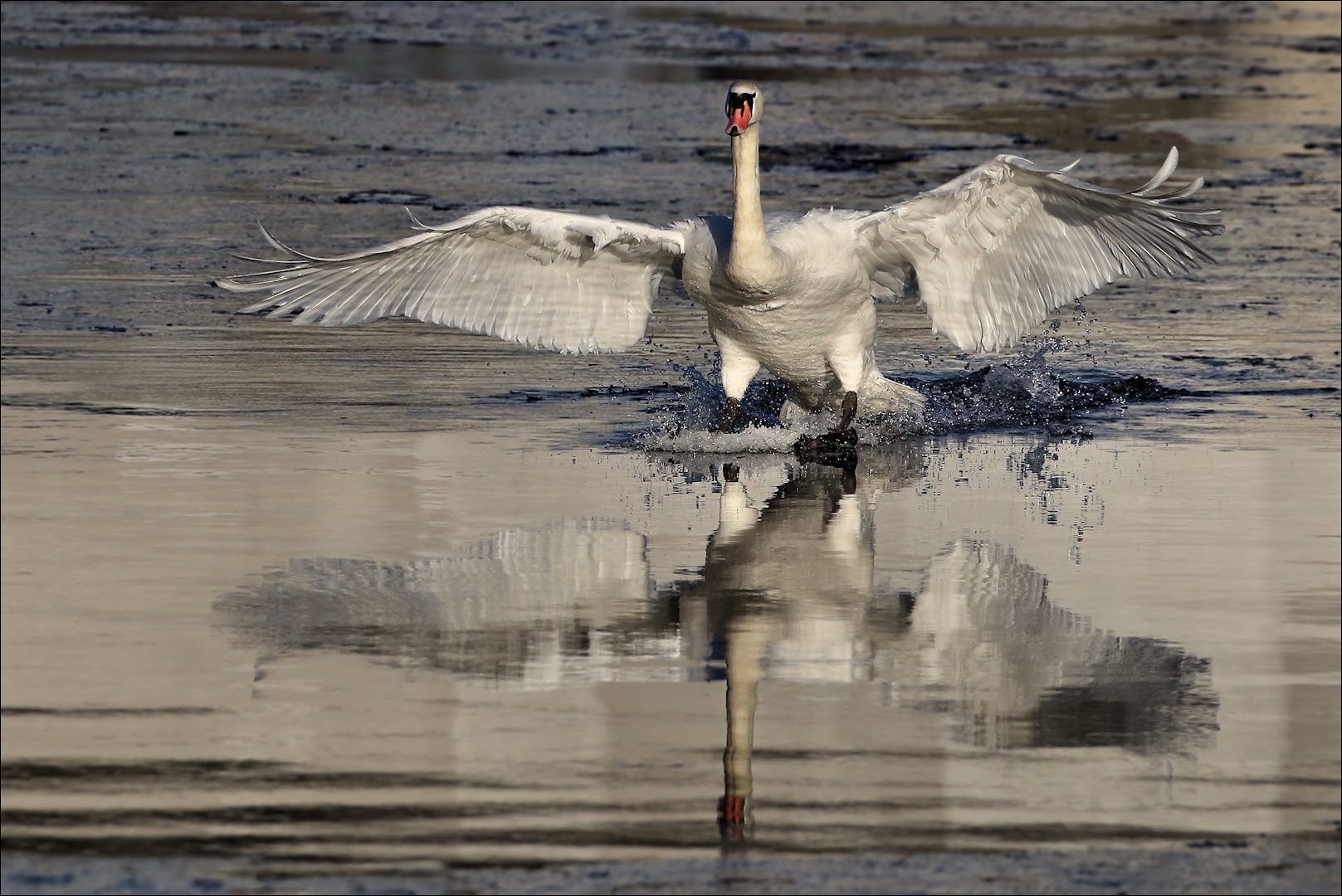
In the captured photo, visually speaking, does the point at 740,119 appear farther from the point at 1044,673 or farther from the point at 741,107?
the point at 1044,673

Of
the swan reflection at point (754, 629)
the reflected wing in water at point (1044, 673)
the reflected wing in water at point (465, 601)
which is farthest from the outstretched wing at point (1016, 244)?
the reflected wing in water at point (1044, 673)

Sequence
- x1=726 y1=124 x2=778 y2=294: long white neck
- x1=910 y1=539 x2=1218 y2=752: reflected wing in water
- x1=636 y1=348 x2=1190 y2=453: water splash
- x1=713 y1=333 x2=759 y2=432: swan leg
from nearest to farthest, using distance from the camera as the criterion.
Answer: x1=910 y1=539 x2=1218 y2=752: reflected wing in water
x1=726 y1=124 x2=778 y2=294: long white neck
x1=636 y1=348 x2=1190 y2=453: water splash
x1=713 y1=333 x2=759 y2=432: swan leg

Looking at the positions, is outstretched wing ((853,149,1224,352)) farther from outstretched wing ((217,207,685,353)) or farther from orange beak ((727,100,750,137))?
outstretched wing ((217,207,685,353))

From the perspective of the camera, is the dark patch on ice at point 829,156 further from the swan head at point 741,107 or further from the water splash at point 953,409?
the swan head at point 741,107

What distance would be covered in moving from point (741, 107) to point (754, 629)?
153 inches

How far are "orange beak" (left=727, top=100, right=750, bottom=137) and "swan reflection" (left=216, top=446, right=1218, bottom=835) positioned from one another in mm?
2347

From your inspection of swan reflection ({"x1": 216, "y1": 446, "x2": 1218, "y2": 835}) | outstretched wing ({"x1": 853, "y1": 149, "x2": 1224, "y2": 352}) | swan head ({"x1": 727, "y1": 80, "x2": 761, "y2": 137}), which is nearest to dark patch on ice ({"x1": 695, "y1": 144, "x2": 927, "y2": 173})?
outstretched wing ({"x1": 853, "y1": 149, "x2": 1224, "y2": 352})

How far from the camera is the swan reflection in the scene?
256 inches

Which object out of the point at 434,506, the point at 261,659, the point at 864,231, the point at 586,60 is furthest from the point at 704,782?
the point at 586,60

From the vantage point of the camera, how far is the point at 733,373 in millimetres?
11352

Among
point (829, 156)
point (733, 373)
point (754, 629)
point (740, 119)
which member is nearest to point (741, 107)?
point (740, 119)

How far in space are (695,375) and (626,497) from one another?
299cm

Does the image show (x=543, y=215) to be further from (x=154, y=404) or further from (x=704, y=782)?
(x=704, y=782)

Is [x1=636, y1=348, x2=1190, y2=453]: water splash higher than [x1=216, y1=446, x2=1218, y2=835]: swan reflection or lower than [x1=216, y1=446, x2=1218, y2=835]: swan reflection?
higher
